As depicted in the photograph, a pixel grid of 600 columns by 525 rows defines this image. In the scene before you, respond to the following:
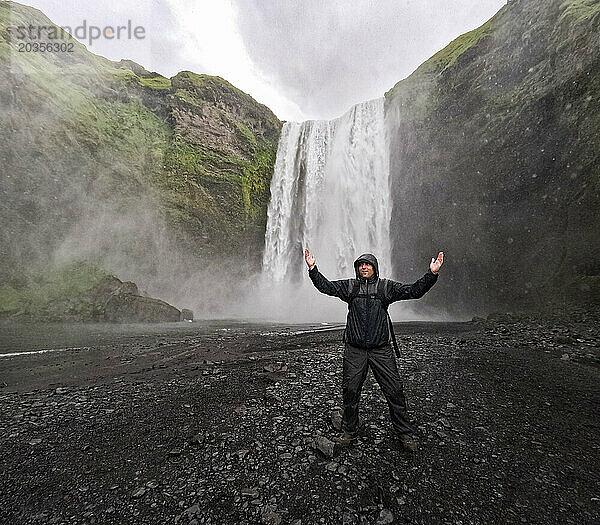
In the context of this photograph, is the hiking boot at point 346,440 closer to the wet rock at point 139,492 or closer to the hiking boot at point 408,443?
the hiking boot at point 408,443

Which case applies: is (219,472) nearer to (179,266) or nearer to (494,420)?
(494,420)

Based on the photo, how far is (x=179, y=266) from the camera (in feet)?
106

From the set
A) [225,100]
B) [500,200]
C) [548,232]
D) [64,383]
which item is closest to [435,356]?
[64,383]

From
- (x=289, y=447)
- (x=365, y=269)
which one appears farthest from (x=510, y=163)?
(x=289, y=447)

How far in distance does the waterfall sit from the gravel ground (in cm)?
2364

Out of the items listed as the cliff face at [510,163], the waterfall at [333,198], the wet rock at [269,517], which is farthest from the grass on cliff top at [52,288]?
the cliff face at [510,163]

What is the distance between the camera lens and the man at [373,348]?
4.20m

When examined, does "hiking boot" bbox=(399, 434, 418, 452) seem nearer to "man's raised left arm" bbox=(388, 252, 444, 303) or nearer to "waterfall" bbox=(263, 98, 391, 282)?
"man's raised left arm" bbox=(388, 252, 444, 303)

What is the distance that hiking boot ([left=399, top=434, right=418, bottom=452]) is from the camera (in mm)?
3971

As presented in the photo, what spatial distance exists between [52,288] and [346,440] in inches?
993

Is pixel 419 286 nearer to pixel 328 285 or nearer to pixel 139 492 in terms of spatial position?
pixel 328 285

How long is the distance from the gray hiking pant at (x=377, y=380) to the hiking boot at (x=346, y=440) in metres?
0.07

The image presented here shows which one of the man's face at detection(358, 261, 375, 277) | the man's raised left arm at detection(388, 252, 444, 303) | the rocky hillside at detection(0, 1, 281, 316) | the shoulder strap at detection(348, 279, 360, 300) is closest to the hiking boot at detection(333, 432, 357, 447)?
the shoulder strap at detection(348, 279, 360, 300)

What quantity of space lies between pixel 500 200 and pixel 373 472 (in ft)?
70.9
